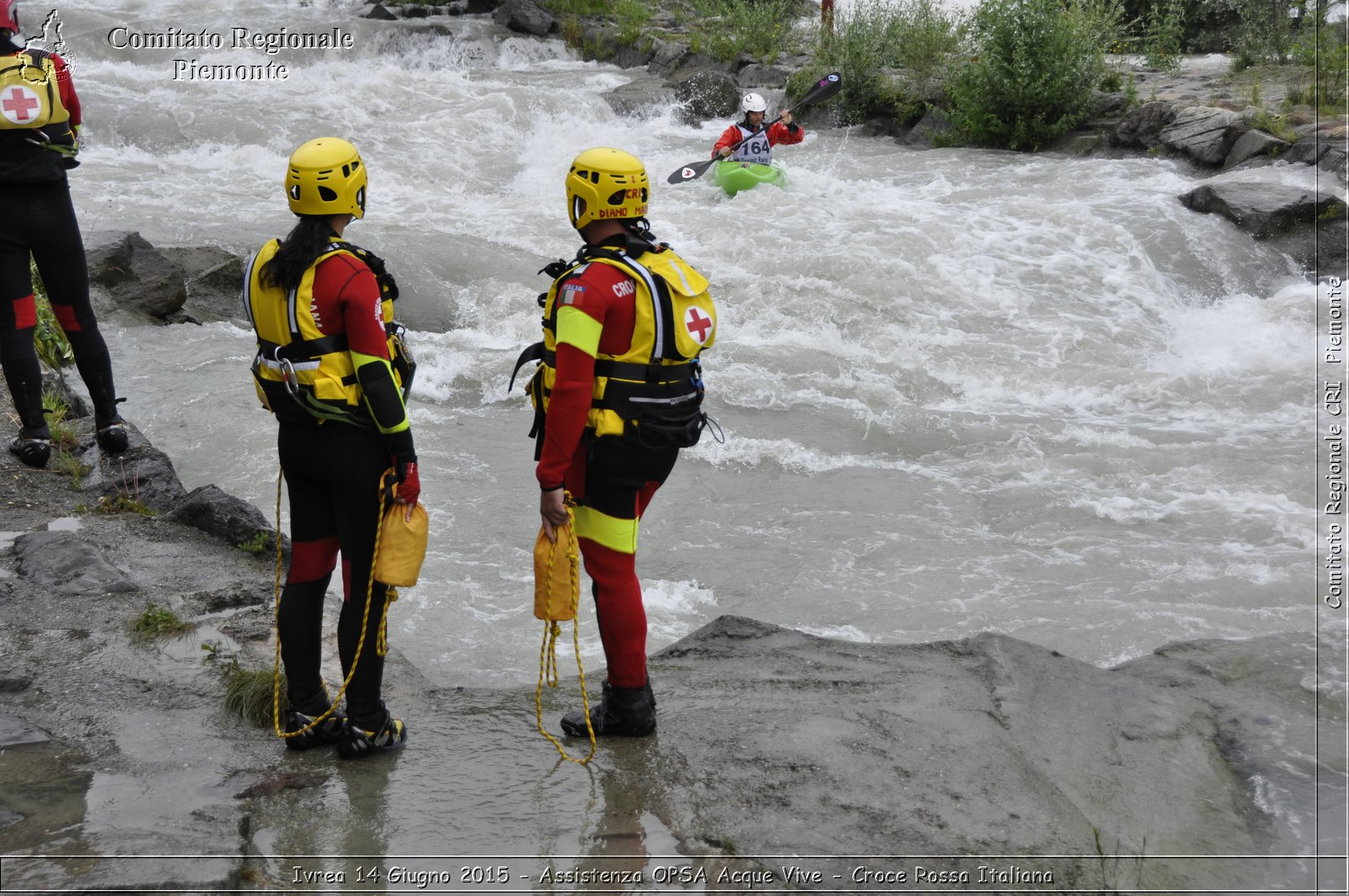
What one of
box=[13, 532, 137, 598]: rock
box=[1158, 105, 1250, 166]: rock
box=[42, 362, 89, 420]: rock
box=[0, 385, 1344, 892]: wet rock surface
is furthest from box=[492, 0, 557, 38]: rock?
box=[0, 385, 1344, 892]: wet rock surface

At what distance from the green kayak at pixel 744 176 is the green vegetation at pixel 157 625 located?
9.02 metres

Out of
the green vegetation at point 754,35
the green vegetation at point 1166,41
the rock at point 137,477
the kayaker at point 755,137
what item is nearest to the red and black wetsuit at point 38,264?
the rock at point 137,477

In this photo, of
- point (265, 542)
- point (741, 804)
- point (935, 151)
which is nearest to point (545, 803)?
point (741, 804)

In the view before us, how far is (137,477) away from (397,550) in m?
2.74

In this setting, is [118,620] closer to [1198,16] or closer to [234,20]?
[234,20]

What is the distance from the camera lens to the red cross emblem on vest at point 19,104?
4.27 metres

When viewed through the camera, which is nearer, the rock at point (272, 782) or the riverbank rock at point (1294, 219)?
the rock at point (272, 782)

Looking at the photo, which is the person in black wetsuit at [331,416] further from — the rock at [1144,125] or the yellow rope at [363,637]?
the rock at [1144,125]

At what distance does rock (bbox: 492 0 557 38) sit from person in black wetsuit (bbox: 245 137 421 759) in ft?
62.2

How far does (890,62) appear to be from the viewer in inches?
643

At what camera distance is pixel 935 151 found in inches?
558

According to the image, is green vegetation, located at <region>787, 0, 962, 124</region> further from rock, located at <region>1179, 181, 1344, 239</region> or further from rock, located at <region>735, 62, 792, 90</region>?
rock, located at <region>1179, 181, 1344, 239</region>

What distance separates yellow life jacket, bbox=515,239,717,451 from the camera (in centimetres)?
298

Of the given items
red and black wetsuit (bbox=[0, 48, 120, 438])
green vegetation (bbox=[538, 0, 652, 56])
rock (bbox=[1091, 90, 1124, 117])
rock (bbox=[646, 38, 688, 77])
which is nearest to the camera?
red and black wetsuit (bbox=[0, 48, 120, 438])
